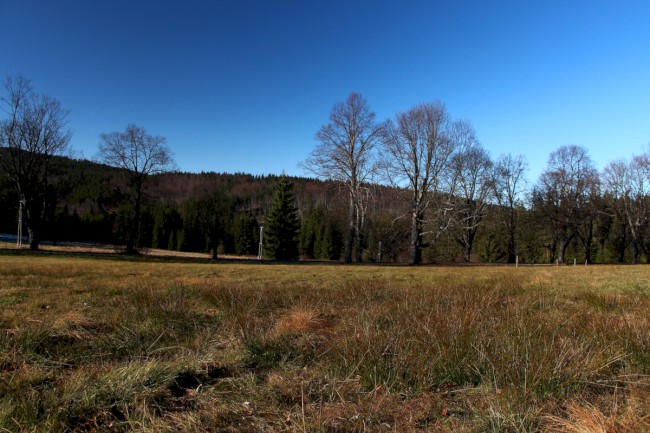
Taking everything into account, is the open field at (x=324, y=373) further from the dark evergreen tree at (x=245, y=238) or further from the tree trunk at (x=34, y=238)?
the dark evergreen tree at (x=245, y=238)

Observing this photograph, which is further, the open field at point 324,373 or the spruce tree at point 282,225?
the spruce tree at point 282,225

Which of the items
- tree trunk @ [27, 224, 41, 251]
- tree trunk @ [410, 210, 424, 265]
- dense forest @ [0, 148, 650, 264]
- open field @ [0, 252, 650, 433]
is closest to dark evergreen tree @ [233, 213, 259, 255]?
dense forest @ [0, 148, 650, 264]

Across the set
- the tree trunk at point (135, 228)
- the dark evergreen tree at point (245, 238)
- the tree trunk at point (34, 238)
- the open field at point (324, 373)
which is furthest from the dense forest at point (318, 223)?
the open field at point (324, 373)

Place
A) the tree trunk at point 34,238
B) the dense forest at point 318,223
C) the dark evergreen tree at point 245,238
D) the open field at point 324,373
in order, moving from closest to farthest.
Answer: the open field at point 324,373 → the tree trunk at point 34,238 → the dense forest at point 318,223 → the dark evergreen tree at point 245,238

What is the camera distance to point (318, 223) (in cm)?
7856

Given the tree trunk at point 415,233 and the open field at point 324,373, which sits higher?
the tree trunk at point 415,233

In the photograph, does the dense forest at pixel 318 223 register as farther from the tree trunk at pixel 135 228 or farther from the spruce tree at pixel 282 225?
the spruce tree at pixel 282 225

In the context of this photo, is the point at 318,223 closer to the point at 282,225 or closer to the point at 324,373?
the point at 282,225

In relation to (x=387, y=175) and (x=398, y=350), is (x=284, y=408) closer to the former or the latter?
(x=398, y=350)

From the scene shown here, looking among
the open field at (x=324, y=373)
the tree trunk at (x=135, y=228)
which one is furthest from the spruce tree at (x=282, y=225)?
the open field at (x=324, y=373)

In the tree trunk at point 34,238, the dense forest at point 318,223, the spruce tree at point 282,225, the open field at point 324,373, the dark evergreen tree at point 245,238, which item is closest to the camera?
the open field at point 324,373

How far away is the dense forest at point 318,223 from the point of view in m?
32.6

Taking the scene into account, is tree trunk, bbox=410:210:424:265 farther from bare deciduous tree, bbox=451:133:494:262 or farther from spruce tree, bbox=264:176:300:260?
spruce tree, bbox=264:176:300:260

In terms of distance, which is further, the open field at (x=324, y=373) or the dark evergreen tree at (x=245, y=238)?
the dark evergreen tree at (x=245, y=238)
